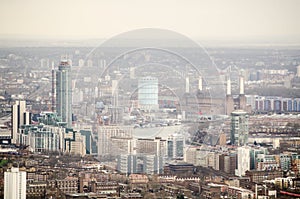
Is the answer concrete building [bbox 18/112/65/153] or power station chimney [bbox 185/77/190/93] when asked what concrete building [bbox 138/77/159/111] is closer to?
power station chimney [bbox 185/77/190/93]

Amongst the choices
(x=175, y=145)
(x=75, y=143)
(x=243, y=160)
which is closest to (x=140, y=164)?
(x=175, y=145)

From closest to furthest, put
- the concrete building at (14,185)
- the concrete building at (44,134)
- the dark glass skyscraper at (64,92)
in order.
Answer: the concrete building at (14,185) → the concrete building at (44,134) → the dark glass skyscraper at (64,92)

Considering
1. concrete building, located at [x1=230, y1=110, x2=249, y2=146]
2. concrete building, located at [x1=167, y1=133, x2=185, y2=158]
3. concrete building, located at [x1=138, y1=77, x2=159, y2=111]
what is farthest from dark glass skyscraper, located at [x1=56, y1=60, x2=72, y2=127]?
concrete building, located at [x1=230, y1=110, x2=249, y2=146]

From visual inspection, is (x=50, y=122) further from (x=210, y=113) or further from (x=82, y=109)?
(x=210, y=113)

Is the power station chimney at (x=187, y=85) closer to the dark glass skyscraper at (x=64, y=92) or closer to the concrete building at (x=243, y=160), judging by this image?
the concrete building at (x=243, y=160)

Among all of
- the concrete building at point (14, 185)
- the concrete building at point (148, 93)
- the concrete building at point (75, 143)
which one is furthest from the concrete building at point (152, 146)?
the concrete building at point (14, 185)

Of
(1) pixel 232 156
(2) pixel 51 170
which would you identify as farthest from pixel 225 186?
(2) pixel 51 170
